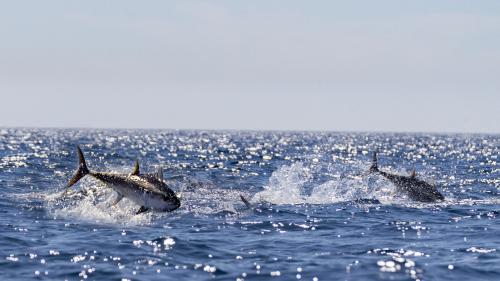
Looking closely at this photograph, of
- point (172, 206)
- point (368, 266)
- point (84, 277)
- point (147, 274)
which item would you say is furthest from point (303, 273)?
point (172, 206)

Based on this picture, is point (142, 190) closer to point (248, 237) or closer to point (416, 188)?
point (248, 237)

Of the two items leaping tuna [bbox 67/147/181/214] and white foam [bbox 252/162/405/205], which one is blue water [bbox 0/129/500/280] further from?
leaping tuna [bbox 67/147/181/214]

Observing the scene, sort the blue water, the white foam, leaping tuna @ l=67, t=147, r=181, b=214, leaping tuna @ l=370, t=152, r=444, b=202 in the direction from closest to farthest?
the blue water, leaping tuna @ l=67, t=147, r=181, b=214, the white foam, leaping tuna @ l=370, t=152, r=444, b=202

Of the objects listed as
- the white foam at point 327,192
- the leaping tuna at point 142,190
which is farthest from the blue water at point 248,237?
the leaping tuna at point 142,190

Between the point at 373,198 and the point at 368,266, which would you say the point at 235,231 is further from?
the point at 373,198

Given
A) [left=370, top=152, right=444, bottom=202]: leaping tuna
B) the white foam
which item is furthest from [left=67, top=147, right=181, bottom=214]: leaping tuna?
[left=370, top=152, right=444, bottom=202]: leaping tuna

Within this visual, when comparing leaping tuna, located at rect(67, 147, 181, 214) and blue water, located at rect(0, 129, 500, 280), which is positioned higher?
leaping tuna, located at rect(67, 147, 181, 214)

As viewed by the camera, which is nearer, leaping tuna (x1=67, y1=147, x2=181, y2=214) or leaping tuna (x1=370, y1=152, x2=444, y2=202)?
leaping tuna (x1=67, y1=147, x2=181, y2=214)

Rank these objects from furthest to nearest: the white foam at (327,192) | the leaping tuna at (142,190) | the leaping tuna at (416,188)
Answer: the leaping tuna at (416,188) → the white foam at (327,192) → the leaping tuna at (142,190)

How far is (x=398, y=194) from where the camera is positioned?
104ft

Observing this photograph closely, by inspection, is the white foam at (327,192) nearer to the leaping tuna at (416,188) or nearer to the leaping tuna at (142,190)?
the leaping tuna at (416,188)

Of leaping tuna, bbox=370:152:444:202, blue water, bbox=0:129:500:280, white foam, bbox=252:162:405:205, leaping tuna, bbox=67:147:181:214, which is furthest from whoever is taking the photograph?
leaping tuna, bbox=370:152:444:202

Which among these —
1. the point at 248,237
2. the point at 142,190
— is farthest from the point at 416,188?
the point at 248,237

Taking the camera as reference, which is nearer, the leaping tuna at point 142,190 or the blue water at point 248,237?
the blue water at point 248,237
